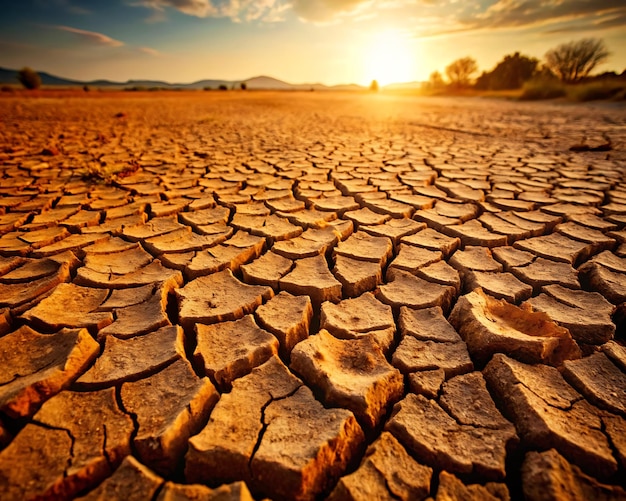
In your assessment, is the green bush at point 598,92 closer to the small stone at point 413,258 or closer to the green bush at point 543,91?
the green bush at point 543,91

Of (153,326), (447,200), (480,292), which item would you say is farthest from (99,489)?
(447,200)

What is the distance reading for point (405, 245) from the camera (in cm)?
162

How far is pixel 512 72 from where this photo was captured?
2578 cm

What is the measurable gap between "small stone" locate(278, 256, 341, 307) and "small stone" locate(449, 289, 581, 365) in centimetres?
44

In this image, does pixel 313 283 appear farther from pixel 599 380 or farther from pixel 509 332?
pixel 599 380

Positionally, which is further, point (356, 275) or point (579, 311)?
point (356, 275)

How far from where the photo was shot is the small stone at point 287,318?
Result: 3.43ft

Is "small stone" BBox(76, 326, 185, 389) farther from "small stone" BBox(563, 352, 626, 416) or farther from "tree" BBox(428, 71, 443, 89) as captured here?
"tree" BBox(428, 71, 443, 89)

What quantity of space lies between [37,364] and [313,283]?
0.89 meters

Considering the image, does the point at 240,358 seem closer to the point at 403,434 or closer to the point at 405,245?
the point at 403,434

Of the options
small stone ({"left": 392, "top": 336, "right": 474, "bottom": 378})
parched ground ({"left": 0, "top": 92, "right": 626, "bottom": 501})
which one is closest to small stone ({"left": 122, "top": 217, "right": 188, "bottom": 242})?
parched ground ({"left": 0, "top": 92, "right": 626, "bottom": 501})

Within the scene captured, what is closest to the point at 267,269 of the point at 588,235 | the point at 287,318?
the point at 287,318

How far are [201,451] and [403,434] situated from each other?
0.45 metres

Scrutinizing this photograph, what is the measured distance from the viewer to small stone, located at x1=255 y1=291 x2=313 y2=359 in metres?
1.04
